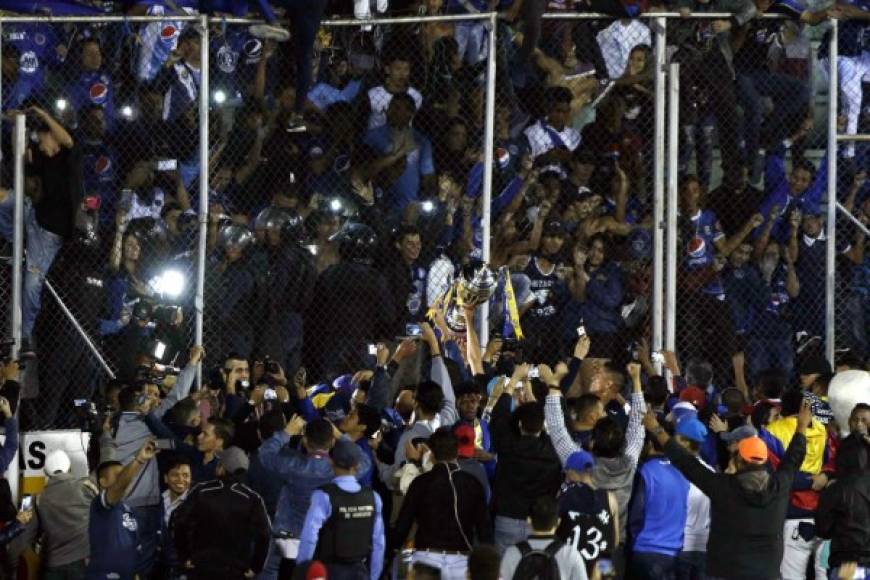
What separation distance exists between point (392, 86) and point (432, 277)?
1911mm

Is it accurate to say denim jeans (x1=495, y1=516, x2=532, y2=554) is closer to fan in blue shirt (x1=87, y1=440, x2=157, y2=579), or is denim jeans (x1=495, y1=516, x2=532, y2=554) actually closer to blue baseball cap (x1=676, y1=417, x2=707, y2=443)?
blue baseball cap (x1=676, y1=417, x2=707, y2=443)

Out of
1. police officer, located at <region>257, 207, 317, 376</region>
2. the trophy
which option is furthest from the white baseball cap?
the trophy

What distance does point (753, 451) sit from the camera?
14344 mm

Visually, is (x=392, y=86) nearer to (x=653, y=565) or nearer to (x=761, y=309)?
(x=761, y=309)

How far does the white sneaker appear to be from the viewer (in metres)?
18.0

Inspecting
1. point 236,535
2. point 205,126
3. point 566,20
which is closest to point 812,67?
point 566,20

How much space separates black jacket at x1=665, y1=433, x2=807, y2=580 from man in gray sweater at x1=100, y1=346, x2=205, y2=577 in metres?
3.66

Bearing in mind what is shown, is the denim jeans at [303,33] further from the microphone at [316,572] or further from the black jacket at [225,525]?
the microphone at [316,572]

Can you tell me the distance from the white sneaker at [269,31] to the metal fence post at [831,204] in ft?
15.1

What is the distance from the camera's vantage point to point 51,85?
18422 mm

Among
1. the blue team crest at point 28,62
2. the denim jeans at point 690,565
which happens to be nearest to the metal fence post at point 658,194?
the denim jeans at point 690,565

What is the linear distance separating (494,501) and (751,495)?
5.76 feet

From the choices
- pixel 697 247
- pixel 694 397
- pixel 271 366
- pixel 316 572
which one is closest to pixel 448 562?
pixel 316 572

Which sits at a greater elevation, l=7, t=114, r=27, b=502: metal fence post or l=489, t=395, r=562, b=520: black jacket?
l=7, t=114, r=27, b=502: metal fence post
